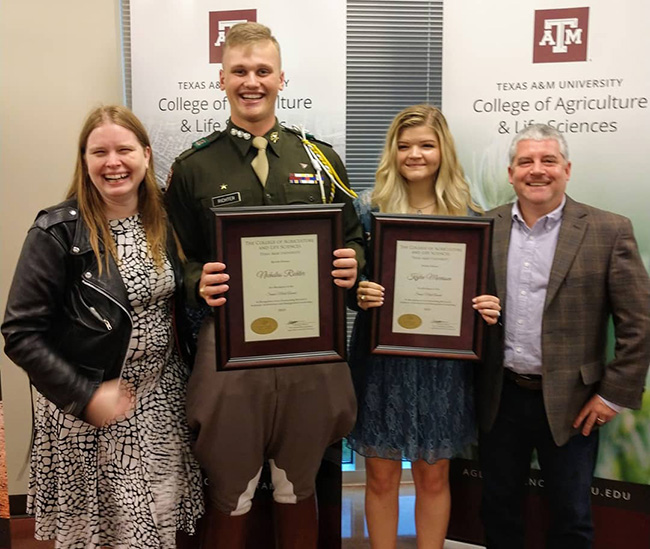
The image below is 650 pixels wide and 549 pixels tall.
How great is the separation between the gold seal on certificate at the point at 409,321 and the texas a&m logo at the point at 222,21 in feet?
4.82

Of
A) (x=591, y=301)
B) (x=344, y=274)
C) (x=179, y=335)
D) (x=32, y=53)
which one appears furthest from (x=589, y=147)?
(x=32, y=53)

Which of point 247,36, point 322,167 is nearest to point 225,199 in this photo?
point 322,167

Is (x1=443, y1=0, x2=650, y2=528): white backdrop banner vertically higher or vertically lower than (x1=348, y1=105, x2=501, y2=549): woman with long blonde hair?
higher

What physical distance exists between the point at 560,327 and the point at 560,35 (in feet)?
4.28

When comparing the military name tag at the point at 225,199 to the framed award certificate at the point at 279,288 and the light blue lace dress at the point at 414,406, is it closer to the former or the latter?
the framed award certificate at the point at 279,288

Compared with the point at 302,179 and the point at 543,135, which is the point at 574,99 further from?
the point at 302,179

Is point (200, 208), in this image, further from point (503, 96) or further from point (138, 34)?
point (503, 96)

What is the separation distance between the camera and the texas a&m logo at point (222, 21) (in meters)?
2.56

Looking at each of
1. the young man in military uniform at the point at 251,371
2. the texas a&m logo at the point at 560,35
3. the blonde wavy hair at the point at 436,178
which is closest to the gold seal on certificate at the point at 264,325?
the young man in military uniform at the point at 251,371

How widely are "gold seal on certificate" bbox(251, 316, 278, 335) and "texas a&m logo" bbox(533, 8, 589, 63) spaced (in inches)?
66.3

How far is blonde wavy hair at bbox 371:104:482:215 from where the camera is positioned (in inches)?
86.8

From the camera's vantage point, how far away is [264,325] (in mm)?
1876

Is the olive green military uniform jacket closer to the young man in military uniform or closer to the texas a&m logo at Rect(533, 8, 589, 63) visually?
the young man in military uniform

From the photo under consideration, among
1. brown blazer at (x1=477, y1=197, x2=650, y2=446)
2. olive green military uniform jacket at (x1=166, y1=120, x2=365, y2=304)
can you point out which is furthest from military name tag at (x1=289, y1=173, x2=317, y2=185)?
brown blazer at (x1=477, y1=197, x2=650, y2=446)
